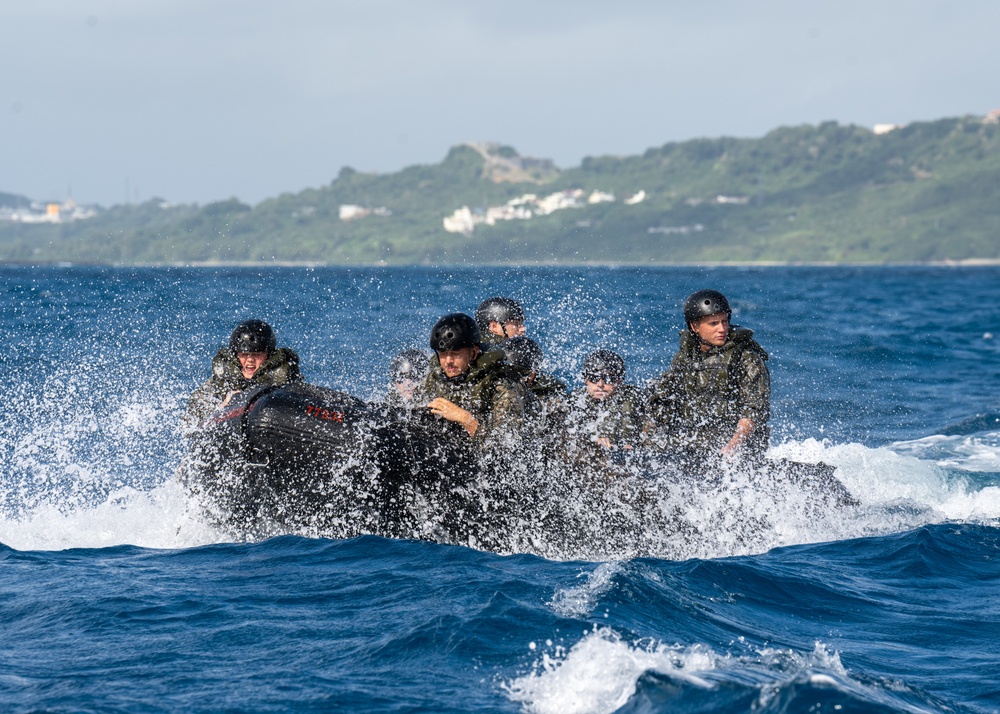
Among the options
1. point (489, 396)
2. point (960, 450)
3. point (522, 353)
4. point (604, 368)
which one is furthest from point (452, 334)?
point (960, 450)

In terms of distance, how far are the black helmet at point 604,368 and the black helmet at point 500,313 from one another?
4.13ft

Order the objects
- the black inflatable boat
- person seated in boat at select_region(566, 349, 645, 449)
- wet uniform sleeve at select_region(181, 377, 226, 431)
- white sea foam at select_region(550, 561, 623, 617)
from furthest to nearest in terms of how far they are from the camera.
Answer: wet uniform sleeve at select_region(181, 377, 226, 431) → person seated in boat at select_region(566, 349, 645, 449) → the black inflatable boat → white sea foam at select_region(550, 561, 623, 617)

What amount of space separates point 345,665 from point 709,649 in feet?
6.69

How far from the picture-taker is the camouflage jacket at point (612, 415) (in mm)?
10461

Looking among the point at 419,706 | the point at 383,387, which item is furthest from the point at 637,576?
the point at 383,387

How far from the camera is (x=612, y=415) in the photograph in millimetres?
10766

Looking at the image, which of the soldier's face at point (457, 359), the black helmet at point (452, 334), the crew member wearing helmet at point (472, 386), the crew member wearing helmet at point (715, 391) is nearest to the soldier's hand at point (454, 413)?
the crew member wearing helmet at point (472, 386)

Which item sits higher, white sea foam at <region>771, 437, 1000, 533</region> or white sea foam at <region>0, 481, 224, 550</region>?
white sea foam at <region>0, 481, 224, 550</region>

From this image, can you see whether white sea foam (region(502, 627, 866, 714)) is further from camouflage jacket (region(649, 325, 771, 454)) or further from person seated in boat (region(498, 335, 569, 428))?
camouflage jacket (region(649, 325, 771, 454))

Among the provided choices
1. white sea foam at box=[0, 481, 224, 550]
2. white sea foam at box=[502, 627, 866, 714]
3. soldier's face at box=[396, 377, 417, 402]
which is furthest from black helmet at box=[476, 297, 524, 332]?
white sea foam at box=[502, 627, 866, 714]

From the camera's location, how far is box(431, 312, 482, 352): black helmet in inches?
362

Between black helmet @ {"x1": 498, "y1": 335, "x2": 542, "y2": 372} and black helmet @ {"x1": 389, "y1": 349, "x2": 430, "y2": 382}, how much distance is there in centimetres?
125

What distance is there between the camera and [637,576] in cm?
802

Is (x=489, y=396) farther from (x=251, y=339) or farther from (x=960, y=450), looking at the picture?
(x=960, y=450)
